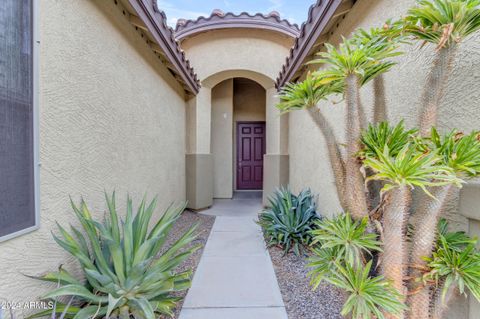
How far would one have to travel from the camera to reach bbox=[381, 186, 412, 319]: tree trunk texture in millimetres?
1571

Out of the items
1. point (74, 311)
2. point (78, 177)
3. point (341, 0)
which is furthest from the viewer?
point (341, 0)

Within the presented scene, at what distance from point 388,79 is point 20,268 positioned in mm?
3853

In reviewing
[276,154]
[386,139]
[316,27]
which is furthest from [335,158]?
[276,154]

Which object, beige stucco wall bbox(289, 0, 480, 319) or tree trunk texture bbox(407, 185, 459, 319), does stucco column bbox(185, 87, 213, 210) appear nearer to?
beige stucco wall bbox(289, 0, 480, 319)

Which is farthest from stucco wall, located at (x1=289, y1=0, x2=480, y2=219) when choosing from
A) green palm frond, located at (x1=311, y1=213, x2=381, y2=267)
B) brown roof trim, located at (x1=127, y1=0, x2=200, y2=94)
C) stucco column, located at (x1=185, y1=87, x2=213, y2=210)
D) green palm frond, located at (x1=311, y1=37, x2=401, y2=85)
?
stucco column, located at (x1=185, y1=87, x2=213, y2=210)

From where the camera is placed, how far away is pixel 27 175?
6.73 ft

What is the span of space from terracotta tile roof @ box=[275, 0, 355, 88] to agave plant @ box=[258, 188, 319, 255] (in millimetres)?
2795

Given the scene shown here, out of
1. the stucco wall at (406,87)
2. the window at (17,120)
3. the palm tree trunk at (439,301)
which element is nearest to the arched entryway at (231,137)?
the stucco wall at (406,87)

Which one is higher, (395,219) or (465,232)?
(395,219)

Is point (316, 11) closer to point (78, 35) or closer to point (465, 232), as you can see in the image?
point (78, 35)

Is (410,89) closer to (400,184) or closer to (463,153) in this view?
(463,153)

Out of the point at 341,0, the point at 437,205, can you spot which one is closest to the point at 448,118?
the point at 437,205

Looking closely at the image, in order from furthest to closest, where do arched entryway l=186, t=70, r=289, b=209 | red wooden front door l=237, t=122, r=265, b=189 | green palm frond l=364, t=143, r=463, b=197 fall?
red wooden front door l=237, t=122, r=265, b=189 → arched entryway l=186, t=70, r=289, b=209 → green palm frond l=364, t=143, r=463, b=197

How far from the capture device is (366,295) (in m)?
1.58
